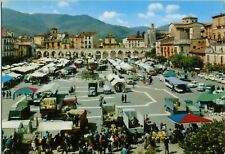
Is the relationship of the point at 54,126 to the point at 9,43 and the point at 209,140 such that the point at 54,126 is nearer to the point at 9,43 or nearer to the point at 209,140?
the point at 209,140

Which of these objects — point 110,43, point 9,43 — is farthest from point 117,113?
point 110,43

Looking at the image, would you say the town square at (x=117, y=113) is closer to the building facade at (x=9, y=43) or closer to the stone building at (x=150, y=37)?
the building facade at (x=9, y=43)

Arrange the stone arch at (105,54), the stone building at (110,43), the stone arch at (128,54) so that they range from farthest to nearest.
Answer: the stone building at (110,43) → the stone arch at (128,54) → the stone arch at (105,54)

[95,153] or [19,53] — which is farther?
[19,53]

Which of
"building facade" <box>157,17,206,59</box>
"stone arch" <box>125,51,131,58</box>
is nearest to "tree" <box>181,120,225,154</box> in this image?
"building facade" <box>157,17,206,59</box>

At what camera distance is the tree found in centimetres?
1261

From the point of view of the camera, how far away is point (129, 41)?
14575 centimetres

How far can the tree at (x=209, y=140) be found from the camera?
1261cm

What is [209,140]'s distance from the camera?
12859 millimetres

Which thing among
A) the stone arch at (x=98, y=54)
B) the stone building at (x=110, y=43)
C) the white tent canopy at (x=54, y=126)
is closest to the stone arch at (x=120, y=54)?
the stone arch at (x=98, y=54)

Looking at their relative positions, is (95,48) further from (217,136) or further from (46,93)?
(217,136)

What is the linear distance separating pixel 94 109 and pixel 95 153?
1085 cm

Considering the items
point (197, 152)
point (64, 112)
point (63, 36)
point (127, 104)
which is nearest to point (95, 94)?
point (127, 104)

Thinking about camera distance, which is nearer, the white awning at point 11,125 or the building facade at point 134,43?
the white awning at point 11,125
